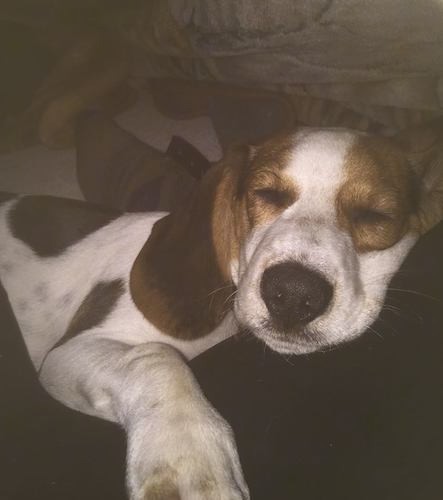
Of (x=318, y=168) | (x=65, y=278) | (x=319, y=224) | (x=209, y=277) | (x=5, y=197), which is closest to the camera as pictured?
(x=319, y=224)

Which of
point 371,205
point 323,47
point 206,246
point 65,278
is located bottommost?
point 65,278

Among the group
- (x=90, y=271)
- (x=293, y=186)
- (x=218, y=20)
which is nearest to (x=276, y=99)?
(x=218, y=20)

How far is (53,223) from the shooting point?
2.26m

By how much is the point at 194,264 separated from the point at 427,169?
874mm

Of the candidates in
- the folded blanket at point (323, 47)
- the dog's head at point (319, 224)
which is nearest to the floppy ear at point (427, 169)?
the dog's head at point (319, 224)

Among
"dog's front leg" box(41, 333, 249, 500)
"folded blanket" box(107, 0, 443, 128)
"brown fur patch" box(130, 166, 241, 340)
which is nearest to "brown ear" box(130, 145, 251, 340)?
"brown fur patch" box(130, 166, 241, 340)

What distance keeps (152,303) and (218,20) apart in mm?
1456

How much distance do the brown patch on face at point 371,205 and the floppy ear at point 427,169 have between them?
0.08m

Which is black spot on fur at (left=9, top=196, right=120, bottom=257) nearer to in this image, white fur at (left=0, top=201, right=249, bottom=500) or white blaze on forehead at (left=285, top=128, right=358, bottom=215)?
white fur at (left=0, top=201, right=249, bottom=500)

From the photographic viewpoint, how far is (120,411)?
4.40 feet

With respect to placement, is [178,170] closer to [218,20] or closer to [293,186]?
[218,20]

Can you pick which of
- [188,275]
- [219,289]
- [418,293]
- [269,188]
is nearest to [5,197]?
[188,275]

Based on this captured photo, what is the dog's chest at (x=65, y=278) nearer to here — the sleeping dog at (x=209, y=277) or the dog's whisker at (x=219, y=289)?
the sleeping dog at (x=209, y=277)

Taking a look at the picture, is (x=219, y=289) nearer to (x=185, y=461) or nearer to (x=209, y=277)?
(x=209, y=277)
